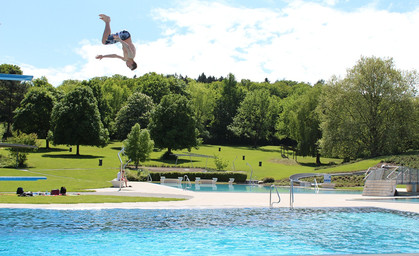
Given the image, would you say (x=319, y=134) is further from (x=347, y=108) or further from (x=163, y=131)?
(x=163, y=131)

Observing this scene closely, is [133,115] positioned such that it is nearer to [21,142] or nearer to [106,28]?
[21,142]

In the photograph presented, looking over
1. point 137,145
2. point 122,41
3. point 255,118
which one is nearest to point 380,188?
point 122,41

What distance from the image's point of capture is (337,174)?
4356 cm

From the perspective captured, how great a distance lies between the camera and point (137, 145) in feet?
148

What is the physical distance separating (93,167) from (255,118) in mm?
49303

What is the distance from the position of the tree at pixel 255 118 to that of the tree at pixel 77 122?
3790cm

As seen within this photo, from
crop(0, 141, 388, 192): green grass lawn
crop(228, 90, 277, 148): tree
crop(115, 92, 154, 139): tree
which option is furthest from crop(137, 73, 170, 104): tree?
crop(228, 90, 277, 148): tree

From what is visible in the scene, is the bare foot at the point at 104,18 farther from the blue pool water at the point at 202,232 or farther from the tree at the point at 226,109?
the tree at the point at 226,109

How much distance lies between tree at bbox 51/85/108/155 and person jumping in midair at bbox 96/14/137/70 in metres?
45.7

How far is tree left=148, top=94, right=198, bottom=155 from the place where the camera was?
194ft

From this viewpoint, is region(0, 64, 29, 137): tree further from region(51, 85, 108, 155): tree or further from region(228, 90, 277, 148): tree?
region(228, 90, 277, 148): tree

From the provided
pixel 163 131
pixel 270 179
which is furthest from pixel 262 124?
pixel 270 179

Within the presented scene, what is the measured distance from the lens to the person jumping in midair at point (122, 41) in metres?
11.4

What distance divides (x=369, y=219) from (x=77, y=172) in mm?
31868
